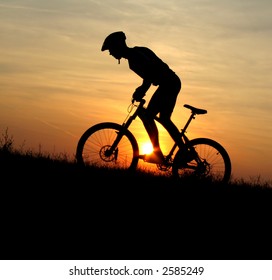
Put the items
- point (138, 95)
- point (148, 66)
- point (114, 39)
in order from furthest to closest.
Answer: point (138, 95) < point (148, 66) < point (114, 39)

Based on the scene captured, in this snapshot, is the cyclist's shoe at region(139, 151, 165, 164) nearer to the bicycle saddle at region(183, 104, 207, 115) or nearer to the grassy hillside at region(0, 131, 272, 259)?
the grassy hillside at region(0, 131, 272, 259)

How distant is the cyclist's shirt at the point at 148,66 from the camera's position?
1036cm

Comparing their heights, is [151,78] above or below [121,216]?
above

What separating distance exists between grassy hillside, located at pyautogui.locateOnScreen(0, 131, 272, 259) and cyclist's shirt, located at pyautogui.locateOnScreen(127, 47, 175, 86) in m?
1.86

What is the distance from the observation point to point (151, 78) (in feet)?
34.7

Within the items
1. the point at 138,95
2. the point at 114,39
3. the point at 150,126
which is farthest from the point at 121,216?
the point at 114,39

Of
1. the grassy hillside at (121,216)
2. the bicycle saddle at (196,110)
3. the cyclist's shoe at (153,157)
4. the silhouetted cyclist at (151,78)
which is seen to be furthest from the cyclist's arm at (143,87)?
the grassy hillside at (121,216)

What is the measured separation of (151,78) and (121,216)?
3.85 metres

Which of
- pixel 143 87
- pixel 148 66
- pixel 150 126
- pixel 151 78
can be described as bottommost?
pixel 150 126

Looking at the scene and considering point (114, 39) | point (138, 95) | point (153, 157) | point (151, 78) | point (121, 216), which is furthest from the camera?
point (153, 157)

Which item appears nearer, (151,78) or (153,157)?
(151,78)

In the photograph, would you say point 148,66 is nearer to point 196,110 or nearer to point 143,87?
point 143,87

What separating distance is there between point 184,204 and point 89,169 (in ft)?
8.32

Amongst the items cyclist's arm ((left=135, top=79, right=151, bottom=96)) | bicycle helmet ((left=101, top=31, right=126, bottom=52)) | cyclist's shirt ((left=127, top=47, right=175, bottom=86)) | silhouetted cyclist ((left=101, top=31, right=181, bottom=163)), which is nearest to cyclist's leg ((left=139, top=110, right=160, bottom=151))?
silhouetted cyclist ((left=101, top=31, right=181, bottom=163))
